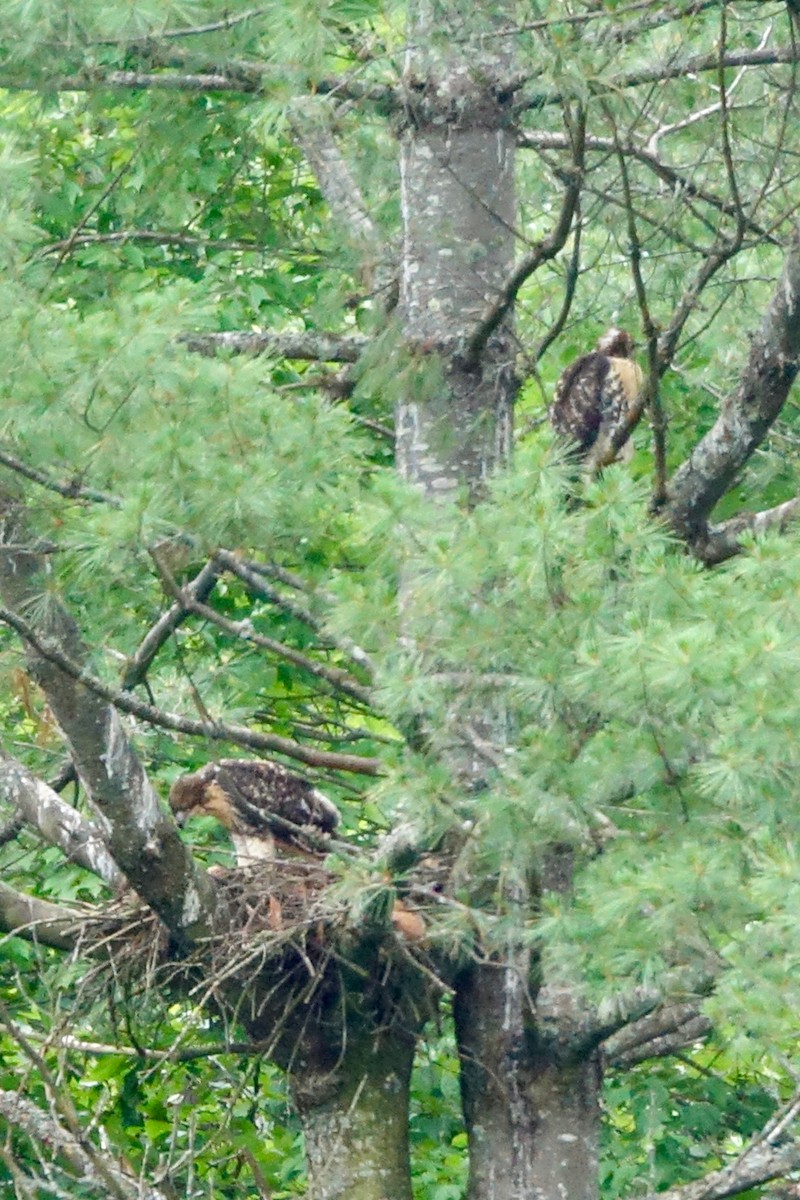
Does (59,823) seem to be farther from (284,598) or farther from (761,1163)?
(761,1163)

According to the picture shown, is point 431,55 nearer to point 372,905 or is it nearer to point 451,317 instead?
point 451,317

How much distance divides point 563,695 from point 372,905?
1418 mm

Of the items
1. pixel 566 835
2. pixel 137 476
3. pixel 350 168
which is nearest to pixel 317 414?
pixel 137 476

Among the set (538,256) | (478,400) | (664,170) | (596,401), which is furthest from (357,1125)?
(664,170)

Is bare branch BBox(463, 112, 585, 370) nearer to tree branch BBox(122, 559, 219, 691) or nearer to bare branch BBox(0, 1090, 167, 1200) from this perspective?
tree branch BBox(122, 559, 219, 691)

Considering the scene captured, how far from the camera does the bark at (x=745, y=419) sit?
494 centimetres

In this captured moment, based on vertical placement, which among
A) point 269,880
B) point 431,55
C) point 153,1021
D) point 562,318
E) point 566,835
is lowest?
point 153,1021

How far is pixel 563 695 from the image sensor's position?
4289mm

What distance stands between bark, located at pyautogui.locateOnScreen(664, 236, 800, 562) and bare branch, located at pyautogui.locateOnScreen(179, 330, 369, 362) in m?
1.74

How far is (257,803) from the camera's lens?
6.85m

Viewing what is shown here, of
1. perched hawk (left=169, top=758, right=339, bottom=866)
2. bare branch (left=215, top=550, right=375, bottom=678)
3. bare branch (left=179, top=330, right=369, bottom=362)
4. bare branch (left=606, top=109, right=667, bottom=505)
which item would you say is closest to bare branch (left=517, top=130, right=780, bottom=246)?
bare branch (left=606, top=109, right=667, bottom=505)

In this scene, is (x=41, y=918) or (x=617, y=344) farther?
(x=617, y=344)

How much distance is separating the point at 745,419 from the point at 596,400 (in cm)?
158

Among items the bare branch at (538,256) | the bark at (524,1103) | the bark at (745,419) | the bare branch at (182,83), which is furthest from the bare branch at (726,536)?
the bare branch at (182,83)
